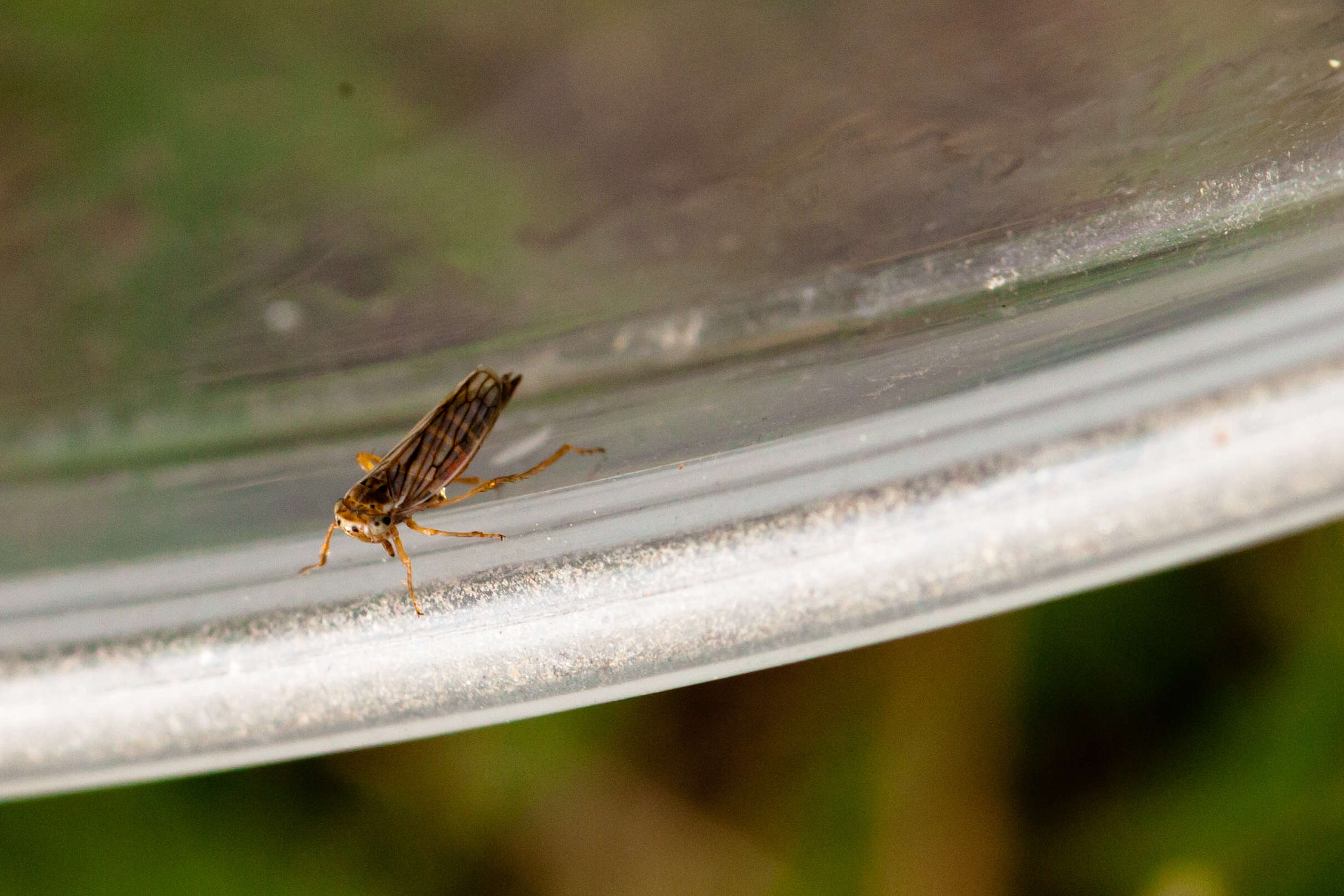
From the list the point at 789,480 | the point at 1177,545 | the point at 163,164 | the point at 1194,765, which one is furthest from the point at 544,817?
the point at 163,164

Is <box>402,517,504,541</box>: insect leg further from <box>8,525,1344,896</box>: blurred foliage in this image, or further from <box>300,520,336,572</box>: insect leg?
<box>8,525,1344,896</box>: blurred foliage

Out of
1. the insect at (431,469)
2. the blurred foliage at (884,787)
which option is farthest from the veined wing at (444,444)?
the blurred foliage at (884,787)

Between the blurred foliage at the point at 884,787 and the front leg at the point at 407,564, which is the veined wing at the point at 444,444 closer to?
the front leg at the point at 407,564

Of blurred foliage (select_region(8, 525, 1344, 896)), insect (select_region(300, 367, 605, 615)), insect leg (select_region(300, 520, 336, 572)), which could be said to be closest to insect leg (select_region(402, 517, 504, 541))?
insect (select_region(300, 367, 605, 615))

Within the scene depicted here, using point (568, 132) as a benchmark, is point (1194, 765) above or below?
below

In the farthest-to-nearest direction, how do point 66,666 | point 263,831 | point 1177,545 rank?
1. point 263,831
2. point 66,666
3. point 1177,545

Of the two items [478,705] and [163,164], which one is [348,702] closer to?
[478,705]
